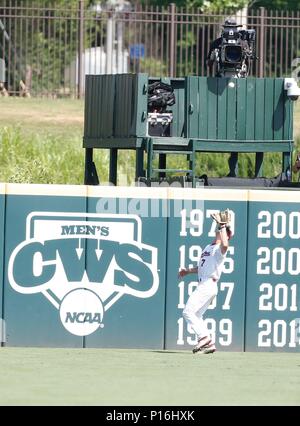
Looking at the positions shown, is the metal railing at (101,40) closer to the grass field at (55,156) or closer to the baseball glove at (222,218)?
the grass field at (55,156)

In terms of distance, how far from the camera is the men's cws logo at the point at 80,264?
15.1 meters

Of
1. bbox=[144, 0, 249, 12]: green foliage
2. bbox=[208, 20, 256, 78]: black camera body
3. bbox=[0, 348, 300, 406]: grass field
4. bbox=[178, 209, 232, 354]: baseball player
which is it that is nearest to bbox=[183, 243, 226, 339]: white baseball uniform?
bbox=[178, 209, 232, 354]: baseball player

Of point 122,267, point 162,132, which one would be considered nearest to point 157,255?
point 122,267

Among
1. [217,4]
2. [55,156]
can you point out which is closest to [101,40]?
[55,156]

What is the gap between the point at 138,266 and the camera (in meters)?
15.2

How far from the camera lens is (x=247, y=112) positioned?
17.5 meters

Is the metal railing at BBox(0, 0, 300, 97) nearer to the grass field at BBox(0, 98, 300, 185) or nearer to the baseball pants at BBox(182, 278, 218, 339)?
the grass field at BBox(0, 98, 300, 185)

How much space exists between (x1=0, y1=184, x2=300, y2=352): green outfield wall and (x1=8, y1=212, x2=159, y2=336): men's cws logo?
13mm

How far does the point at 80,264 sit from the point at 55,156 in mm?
8552

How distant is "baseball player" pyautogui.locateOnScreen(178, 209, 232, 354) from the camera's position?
1392 centimetres

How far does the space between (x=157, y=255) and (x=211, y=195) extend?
105cm

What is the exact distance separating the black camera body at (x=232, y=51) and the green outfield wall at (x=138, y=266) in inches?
105

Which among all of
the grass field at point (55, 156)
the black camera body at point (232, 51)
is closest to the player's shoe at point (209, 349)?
the black camera body at point (232, 51)

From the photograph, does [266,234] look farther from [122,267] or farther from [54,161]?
[54,161]
